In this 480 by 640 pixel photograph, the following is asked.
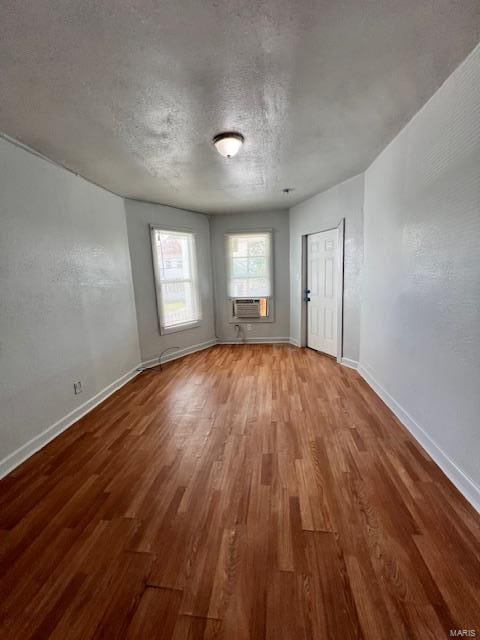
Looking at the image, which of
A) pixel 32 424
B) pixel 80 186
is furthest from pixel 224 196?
pixel 32 424

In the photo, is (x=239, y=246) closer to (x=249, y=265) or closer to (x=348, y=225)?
(x=249, y=265)

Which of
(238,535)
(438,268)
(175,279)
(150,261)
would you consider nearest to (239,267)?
(175,279)

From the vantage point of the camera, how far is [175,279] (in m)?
4.38

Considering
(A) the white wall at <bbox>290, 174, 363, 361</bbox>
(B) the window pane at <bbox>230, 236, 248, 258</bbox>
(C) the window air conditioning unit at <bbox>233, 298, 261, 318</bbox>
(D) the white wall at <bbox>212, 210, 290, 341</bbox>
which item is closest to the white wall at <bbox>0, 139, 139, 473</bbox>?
(D) the white wall at <bbox>212, 210, 290, 341</bbox>

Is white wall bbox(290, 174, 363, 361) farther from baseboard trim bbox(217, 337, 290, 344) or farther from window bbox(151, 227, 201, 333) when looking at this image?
window bbox(151, 227, 201, 333)

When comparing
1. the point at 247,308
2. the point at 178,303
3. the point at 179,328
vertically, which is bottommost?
the point at 179,328

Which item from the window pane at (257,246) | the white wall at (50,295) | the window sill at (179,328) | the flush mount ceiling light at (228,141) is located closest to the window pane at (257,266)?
the window pane at (257,246)

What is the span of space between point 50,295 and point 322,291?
353 cm

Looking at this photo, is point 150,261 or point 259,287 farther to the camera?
point 259,287

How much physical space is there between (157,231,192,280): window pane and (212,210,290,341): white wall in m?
0.63

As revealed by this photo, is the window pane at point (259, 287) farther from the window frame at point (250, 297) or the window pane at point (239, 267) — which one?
the window pane at point (239, 267)

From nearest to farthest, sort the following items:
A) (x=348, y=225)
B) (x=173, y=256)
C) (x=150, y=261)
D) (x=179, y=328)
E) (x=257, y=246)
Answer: (x=348, y=225) → (x=150, y=261) → (x=173, y=256) → (x=179, y=328) → (x=257, y=246)

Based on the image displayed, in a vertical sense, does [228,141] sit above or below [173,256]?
above

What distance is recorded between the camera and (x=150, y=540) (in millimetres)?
1363
